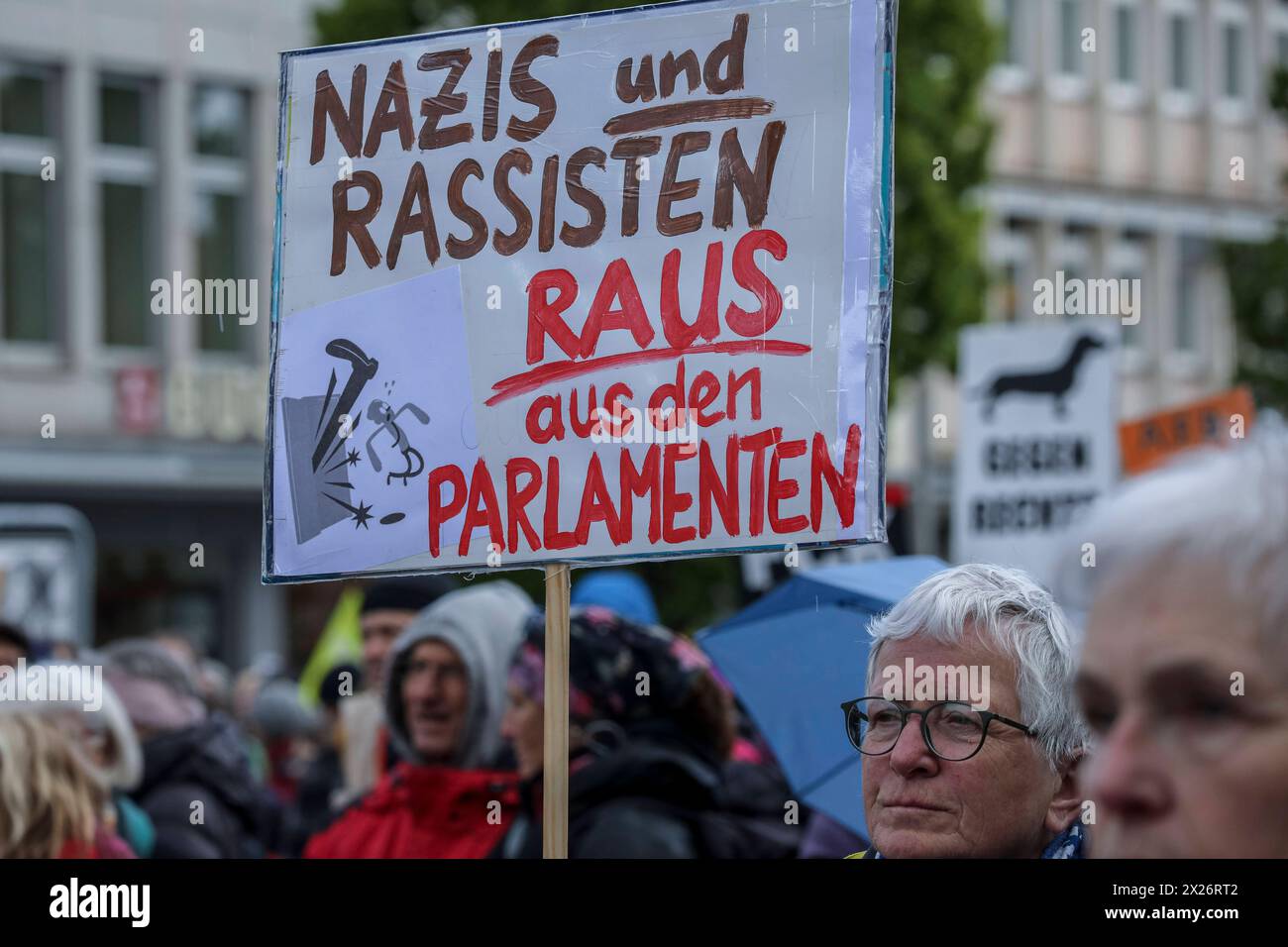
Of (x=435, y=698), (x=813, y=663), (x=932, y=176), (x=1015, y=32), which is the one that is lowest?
(x=435, y=698)

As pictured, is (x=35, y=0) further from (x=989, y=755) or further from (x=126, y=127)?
(x=989, y=755)

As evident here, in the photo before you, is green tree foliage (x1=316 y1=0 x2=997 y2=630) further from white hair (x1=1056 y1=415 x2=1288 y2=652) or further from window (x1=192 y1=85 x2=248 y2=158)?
white hair (x1=1056 y1=415 x2=1288 y2=652)

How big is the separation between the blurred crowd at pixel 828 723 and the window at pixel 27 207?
13.7 metres

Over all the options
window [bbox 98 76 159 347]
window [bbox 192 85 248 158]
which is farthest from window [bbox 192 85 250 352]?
window [bbox 98 76 159 347]

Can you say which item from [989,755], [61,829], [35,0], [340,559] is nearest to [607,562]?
[340,559]

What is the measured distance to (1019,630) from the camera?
9.03 feet

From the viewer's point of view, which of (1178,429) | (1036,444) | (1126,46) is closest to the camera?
(1036,444)

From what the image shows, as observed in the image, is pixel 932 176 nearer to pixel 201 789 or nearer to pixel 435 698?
pixel 201 789

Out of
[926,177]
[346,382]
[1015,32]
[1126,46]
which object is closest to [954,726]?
[346,382]

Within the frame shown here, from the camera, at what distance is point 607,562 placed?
2934mm

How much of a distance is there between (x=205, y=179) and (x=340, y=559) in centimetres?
1863

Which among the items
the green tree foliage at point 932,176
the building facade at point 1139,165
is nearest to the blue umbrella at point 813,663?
the green tree foliage at point 932,176

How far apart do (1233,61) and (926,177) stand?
14.3 m

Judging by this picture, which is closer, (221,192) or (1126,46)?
(221,192)
